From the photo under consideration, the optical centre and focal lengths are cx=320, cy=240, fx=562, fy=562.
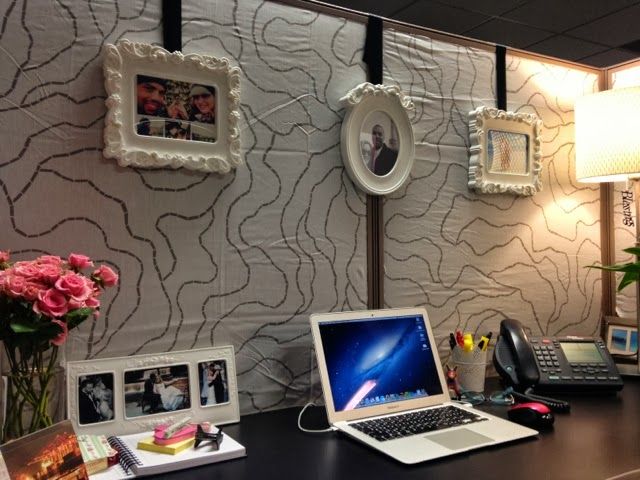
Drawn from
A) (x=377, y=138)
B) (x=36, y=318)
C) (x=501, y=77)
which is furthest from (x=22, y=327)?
(x=501, y=77)

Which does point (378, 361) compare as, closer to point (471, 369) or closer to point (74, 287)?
point (471, 369)

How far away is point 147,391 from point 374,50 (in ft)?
3.41

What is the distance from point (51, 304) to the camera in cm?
89

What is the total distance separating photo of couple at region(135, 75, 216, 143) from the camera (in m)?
1.22

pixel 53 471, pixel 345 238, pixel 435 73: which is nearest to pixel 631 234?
pixel 435 73

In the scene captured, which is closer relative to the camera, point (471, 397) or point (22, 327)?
point (22, 327)

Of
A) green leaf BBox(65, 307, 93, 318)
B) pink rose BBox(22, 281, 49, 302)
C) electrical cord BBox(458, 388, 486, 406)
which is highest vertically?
pink rose BBox(22, 281, 49, 302)

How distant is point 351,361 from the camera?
129 centimetres

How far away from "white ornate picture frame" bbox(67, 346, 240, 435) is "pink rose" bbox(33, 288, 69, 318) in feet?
0.86

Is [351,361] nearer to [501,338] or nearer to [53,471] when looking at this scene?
[501,338]

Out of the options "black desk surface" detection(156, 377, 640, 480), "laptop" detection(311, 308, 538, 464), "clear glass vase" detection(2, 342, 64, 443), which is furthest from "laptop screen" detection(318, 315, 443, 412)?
"clear glass vase" detection(2, 342, 64, 443)

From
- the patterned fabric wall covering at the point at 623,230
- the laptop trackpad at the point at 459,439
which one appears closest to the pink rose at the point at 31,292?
the laptop trackpad at the point at 459,439

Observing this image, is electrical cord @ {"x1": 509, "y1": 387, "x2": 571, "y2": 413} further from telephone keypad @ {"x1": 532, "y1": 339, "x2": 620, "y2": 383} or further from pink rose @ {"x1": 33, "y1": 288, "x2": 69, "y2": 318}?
pink rose @ {"x1": 33, "y1": 288, "x2": 69, "y2": 318}

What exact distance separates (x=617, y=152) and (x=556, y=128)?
0.30m
